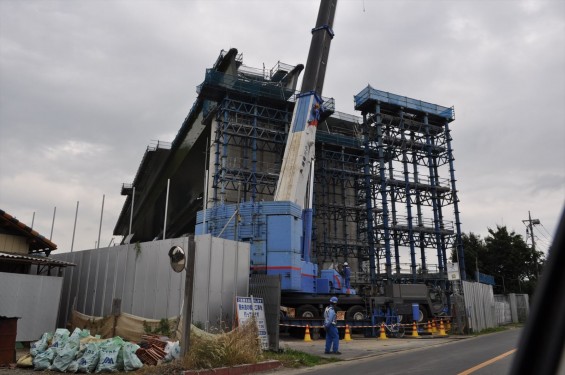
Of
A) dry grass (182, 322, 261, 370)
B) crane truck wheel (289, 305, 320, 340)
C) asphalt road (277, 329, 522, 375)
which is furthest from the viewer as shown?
crane truck wheel (289, 305, 320, 340)

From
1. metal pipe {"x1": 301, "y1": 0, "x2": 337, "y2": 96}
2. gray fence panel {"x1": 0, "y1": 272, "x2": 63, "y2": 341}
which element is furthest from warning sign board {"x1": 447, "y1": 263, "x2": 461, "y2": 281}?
gray fence panel {"x1": 0, "y1": 272, "x2": 63, "y2": 341}

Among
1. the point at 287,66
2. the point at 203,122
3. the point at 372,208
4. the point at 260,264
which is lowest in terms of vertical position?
the point at 260,264

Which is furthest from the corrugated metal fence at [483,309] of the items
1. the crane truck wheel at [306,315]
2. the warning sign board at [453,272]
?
the crane truck wheel at [306,315]

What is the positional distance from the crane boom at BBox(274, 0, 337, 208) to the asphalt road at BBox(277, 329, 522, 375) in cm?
989

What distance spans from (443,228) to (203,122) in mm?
26030

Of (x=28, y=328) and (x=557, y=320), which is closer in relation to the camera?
(x=557, y=320)

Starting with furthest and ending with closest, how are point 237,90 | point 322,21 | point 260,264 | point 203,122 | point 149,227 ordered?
point 149,227 → point 203,122 → point 237,90 → point 322,21 → point 260,264

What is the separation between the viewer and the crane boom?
22891 mm

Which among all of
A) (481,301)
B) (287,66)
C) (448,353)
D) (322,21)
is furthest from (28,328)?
(287,66)

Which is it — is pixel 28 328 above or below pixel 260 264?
below

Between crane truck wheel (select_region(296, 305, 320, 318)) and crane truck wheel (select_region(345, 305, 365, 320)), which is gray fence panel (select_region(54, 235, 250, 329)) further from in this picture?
crane truck wheel (select_region(345, 305, 365, 320))

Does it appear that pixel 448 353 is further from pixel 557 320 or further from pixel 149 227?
pixel 149 227

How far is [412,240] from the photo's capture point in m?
44.8

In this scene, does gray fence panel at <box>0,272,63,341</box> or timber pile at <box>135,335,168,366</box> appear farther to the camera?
gray fence panel at <box>0,272,63,341</box>
